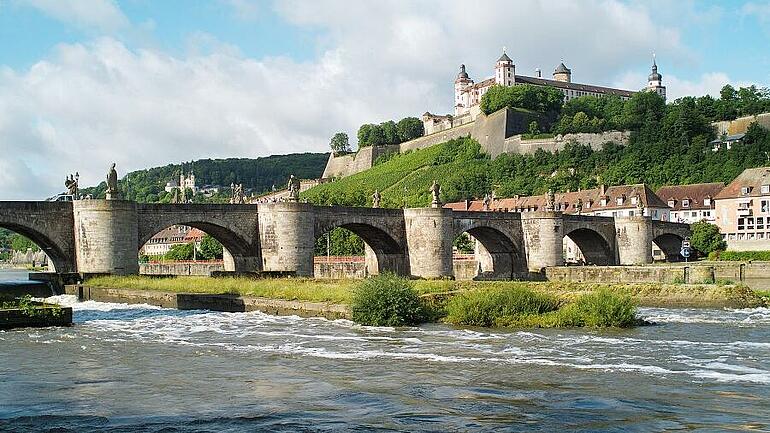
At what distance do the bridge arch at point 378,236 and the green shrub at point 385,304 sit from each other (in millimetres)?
23252

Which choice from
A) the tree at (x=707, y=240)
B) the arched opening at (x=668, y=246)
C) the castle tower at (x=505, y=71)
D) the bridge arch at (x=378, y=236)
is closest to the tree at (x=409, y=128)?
the castle tower at (x=505, y=71)

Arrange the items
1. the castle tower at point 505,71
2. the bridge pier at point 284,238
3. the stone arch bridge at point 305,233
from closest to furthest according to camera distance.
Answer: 1. the stone arch bridge at point 305,233
2. the bridge pier at point 284,238
3. the castle tower at point 505,71

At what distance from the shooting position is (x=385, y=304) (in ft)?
101

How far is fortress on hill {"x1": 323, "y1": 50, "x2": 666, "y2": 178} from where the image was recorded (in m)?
131

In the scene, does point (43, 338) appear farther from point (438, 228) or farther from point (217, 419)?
point (438, 228)

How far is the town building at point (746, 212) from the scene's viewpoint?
83025 millimetres

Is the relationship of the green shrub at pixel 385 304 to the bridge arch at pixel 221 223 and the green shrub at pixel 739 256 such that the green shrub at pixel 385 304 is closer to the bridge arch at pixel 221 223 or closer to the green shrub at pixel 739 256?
the bridge arch at pixel 221 223

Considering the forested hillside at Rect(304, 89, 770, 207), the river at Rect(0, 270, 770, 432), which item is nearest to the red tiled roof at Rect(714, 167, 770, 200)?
the forested hillside at Rect(304, 89, 770, 207)

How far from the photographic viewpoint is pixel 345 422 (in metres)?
15.8

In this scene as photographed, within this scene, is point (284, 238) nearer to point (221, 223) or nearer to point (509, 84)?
point (221, 223)

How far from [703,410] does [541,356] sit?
6983 millimetres

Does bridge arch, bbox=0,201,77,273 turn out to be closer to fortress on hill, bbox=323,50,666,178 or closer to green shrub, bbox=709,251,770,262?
green shrub, bbox=709,251,770,262

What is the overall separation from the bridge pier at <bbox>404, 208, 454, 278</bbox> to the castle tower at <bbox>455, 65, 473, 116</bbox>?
129 metres

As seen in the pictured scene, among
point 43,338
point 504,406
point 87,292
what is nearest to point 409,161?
point 87,292
